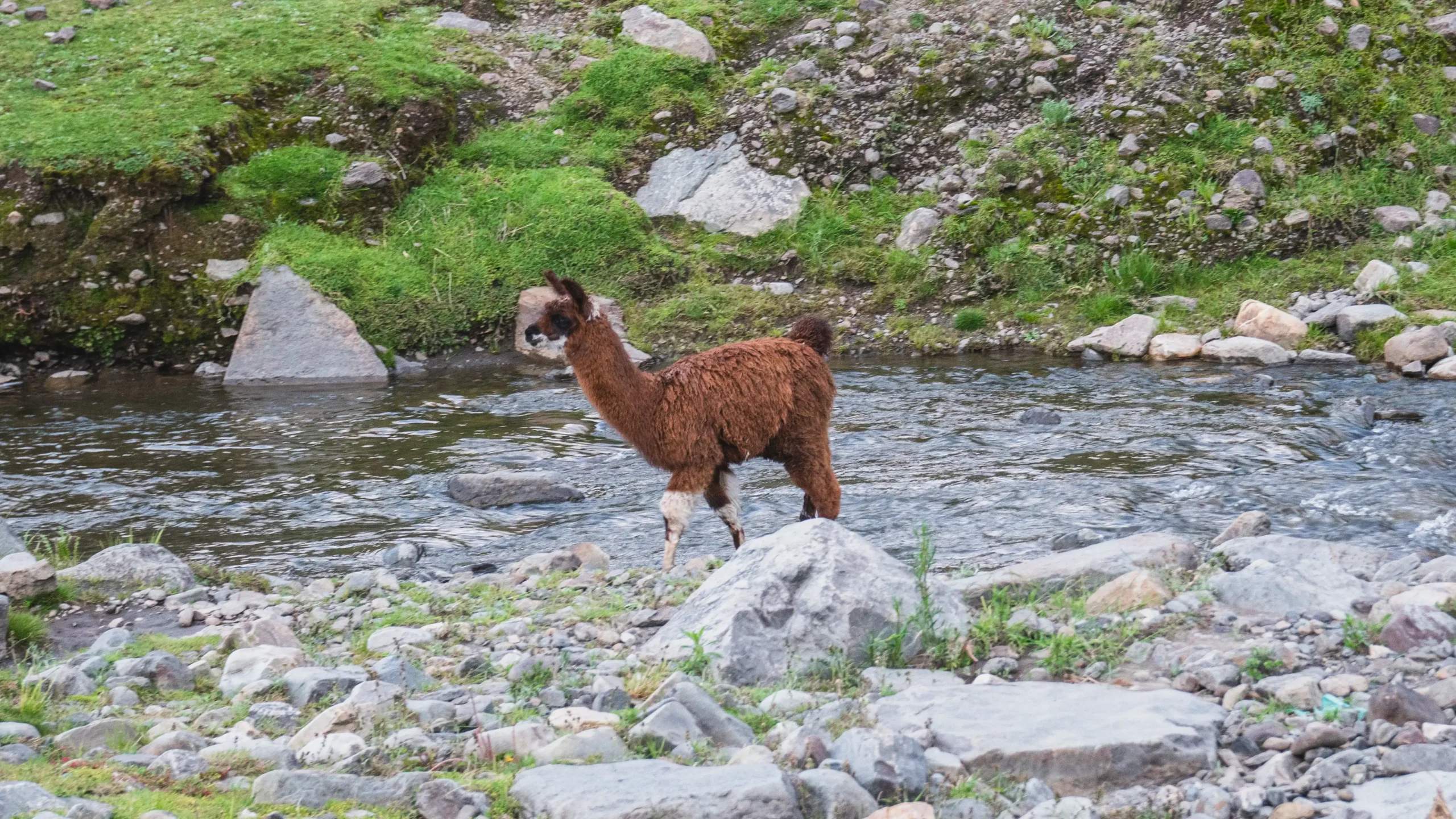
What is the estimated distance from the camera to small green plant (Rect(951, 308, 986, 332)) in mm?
13086

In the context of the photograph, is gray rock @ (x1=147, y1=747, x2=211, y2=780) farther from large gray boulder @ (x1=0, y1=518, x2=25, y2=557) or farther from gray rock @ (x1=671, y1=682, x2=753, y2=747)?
large gray boulder @ (x1=0, y1=518, x2=25, y2=557)

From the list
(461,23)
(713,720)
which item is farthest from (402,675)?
(461,23)

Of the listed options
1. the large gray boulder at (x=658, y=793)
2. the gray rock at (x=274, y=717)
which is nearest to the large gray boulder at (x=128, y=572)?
the gray rock at (x=274, y=717)

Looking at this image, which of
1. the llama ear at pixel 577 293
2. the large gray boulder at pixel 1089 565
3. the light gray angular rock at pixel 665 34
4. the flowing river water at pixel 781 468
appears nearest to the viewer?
the large gray boulder at pixel 1089 565

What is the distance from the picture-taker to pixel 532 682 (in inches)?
179

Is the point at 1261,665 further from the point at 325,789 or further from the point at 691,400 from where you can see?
the point at 691,400

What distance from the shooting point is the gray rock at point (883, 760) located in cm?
336

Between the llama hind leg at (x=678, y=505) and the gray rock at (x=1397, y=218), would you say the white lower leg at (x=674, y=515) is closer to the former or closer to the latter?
the llama hind leg at (x=678, y=505)

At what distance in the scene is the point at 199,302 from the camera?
13.1 m

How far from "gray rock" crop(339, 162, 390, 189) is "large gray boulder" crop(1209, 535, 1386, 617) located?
37.2 feet

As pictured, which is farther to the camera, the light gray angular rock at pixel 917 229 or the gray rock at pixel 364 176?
the gray rock at pixel 364 176

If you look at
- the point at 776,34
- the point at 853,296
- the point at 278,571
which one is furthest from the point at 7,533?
the point at 776,34

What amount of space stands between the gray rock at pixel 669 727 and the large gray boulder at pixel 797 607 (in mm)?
698

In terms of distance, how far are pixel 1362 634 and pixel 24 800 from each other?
14.0 feet
